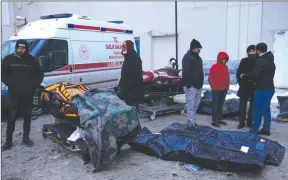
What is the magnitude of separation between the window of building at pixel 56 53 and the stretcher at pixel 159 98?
2327 mm

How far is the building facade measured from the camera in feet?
36.4

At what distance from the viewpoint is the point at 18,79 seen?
5.34 metres

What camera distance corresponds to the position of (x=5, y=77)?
5.34 metres

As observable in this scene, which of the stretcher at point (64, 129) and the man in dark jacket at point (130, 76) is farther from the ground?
the man in dark jacket at point (130, 76)

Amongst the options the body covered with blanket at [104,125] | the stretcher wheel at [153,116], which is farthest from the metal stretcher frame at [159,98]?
the body covered with blanket at [104,125]

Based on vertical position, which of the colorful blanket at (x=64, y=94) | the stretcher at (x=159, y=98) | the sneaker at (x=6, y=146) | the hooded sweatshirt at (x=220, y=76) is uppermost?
the hooded sweatshirt at (x=220, y=76)

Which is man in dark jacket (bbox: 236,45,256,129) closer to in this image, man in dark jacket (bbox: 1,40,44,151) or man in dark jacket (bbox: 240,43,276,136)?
man in dark jacket (bbox: 240,43,276,136)

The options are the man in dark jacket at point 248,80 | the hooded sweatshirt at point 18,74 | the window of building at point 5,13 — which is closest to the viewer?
the hooded sweatshirt at point 18,74

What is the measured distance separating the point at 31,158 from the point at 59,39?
3772mm

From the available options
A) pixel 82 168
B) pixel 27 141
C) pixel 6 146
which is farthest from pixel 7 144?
pixel 82 168

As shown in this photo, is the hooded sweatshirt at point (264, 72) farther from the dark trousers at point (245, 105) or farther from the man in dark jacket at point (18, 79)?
the man in dark jacket at point (18, 79)

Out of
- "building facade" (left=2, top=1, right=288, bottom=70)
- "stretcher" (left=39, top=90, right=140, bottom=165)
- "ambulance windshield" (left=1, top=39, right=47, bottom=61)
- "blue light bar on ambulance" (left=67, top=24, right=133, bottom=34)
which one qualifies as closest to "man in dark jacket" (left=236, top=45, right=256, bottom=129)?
Answer: "stretcher" (left=39, top=90, right=140, bottom=165)

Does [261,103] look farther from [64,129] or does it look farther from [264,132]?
[64,129]

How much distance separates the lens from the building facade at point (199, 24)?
11102mm
